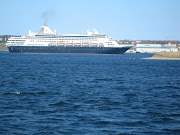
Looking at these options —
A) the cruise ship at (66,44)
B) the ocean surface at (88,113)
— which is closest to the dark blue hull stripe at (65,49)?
the cruise ship at (66,44)

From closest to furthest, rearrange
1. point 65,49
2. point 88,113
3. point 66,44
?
point 88,113 < point 65,49 < point 66,44

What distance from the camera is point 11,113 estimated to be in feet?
45.5

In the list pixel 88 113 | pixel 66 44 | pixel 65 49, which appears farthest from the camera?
pixel 66 44

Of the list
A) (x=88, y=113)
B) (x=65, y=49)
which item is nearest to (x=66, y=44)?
(x=65, y=49)

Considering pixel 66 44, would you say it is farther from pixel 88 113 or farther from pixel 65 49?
pixel 88 113

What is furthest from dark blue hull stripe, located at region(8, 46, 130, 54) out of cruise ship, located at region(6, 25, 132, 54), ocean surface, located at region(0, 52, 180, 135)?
ocean surface, located at region(0, 52, 180, 135)

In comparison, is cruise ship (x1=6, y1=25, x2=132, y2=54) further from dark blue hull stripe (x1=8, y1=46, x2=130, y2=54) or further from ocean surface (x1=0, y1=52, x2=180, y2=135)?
ocean surface (x1=0, y1=52, x2=180, y2=135)

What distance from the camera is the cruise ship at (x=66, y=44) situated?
11006 centimetres

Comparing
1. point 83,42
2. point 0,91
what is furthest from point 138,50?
point 0,91

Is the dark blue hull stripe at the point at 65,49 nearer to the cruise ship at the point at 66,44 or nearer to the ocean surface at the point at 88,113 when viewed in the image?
the cruise ship at the point at 66,44

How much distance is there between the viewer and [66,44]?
114 metres

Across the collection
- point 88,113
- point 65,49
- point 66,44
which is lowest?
point 88,113

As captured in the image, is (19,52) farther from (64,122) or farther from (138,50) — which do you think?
(64,122)

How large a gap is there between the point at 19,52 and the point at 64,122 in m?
109
